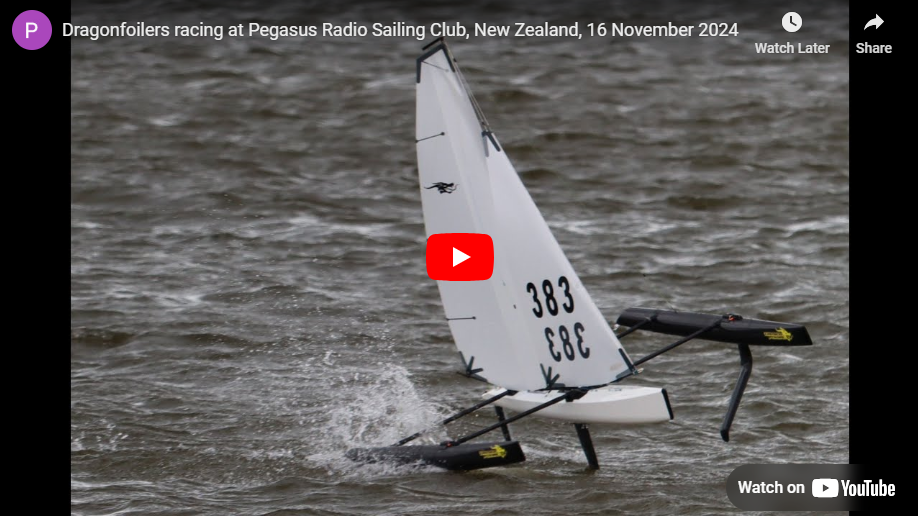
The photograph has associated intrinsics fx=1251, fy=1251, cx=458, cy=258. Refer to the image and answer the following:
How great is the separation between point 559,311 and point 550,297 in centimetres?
11

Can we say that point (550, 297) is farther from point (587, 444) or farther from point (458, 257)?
point (587, 444)

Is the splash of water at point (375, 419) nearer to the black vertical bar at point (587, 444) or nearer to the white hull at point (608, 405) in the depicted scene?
the white hull at point (608, 405)

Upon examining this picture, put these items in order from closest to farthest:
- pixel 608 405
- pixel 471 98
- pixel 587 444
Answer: pixel 471 98
pixel 608 405
pixel 587 444

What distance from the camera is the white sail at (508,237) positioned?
27.4ft

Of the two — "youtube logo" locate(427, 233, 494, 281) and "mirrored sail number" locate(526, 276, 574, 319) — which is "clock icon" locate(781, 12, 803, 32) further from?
"youtube logo" locate(427, 233, 494, 281)

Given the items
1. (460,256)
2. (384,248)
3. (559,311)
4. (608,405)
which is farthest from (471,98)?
(384,248)

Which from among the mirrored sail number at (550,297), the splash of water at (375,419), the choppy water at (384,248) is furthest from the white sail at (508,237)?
the splash of water at (375,419)

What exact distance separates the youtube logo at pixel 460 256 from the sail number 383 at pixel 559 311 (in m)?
0.35

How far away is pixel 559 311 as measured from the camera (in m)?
8.52

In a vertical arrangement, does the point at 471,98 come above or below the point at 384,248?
above

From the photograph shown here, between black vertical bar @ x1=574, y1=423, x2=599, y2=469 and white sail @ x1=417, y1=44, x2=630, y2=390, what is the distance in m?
0.39

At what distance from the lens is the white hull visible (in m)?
8.32
